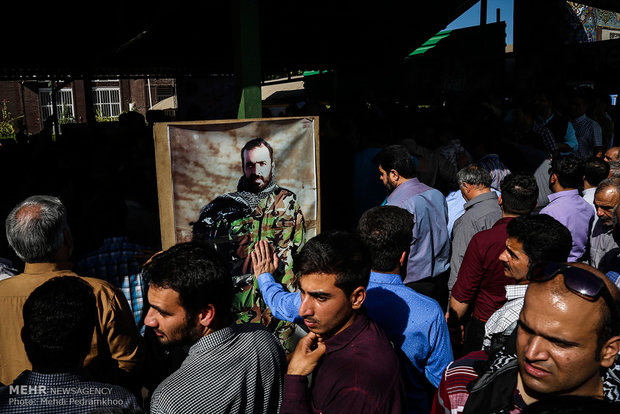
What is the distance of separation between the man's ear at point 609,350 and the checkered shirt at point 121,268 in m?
2.63

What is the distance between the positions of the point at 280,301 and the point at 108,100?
34140mm

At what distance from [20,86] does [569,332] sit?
3333cm

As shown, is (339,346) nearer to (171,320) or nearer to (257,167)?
(171,320)

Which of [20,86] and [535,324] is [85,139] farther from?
[20,86]

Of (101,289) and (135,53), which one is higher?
(135,53)

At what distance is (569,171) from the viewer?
404cm

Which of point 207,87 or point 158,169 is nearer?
point 158,169

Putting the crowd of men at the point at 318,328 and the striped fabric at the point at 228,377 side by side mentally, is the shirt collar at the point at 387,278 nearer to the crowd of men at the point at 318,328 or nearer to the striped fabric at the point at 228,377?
the crowd of men at the point at 318,328

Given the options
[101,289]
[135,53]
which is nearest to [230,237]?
[101,289]

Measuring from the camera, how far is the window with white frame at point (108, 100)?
108ft

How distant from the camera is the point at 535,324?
5.32ft

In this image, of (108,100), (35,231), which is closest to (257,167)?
(35,231)

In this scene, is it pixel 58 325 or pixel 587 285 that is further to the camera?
pixel 58 325

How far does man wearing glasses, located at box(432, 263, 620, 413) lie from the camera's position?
5.09 feet
